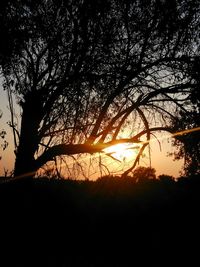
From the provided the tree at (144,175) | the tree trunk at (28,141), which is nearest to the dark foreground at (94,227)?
the tree trunk at (28,141)

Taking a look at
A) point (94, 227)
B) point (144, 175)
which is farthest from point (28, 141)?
point (144, 175)

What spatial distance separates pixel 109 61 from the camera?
29.8ft

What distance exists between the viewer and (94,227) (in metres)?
11.3

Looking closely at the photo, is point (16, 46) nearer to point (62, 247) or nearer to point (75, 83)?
point (75, 83)

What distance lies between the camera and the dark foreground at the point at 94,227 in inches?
376

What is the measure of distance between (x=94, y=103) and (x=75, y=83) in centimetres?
142

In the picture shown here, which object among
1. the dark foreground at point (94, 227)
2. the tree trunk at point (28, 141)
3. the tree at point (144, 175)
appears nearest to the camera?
the tree trunk at point (28, 141)

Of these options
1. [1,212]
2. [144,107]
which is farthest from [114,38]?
[1,212]

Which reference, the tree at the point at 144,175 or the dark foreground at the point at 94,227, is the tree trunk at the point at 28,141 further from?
the tree at the point at 144,175

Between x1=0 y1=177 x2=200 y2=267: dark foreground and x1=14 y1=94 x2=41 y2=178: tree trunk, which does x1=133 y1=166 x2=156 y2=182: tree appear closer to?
x1=0 y1=177 x2=200 y2=267: dark foreground

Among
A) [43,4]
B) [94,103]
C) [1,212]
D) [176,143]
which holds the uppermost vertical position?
[43,4]

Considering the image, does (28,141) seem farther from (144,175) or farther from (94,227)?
(144,175)

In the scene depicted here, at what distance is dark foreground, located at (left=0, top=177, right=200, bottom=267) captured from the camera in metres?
9.54

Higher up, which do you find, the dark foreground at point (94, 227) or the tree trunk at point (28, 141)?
the tree trunk at point (28, 141)
